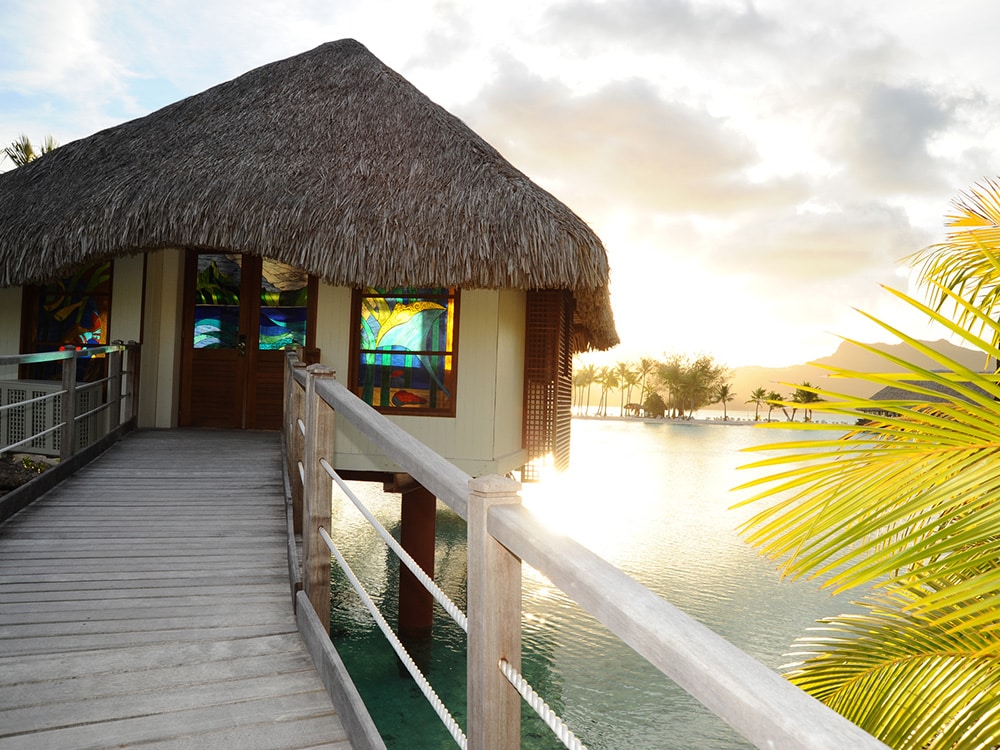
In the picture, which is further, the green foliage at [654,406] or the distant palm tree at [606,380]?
the distant palm tree at [606,380]

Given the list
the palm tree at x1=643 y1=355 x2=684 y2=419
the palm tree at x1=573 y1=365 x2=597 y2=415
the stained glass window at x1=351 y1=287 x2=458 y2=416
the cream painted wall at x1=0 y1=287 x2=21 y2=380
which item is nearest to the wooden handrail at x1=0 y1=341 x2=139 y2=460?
the cream painted wall at x1=0 y1=287 x2=21 y2=380

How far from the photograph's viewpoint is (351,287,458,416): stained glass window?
7.07 meters

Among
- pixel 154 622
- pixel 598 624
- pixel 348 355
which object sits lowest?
pixel 598 624

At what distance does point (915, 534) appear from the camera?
152 centimetres

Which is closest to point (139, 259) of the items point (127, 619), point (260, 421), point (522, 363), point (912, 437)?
point (260, 421)

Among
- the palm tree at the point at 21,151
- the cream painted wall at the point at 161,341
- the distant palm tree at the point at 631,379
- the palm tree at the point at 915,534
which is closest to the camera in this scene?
the palm tree at the point at 915,534

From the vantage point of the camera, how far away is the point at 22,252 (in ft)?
23.2

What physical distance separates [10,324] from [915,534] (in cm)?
927

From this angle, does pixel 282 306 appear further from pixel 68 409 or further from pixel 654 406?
pixel 654 406

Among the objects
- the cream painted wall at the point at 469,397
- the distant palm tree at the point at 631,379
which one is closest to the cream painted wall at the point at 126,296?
the cream painted wall at the point at 469,397

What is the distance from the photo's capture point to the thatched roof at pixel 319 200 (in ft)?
21.3

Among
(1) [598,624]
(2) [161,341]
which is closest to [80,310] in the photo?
(2) [161,341]

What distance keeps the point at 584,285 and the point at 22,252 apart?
5841mm

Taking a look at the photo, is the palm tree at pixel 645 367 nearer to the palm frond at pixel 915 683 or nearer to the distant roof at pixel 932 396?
the distant roof at pixel 932 396
